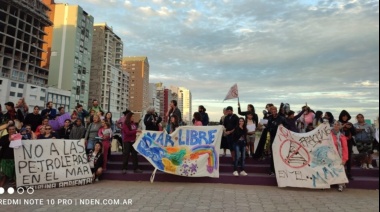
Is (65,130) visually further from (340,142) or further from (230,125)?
(340,142)

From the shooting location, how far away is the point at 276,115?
360 inches

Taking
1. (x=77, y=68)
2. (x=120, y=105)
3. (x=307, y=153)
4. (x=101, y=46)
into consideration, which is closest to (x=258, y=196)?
(x=307, y=153)

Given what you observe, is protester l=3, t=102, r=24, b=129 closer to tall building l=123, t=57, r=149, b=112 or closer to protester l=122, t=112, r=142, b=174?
protester l=122, t=112, r=142, b=174

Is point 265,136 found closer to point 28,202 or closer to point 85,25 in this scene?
point 28,202

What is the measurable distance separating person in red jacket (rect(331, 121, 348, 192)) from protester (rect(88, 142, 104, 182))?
280 inches

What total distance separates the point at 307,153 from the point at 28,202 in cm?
733

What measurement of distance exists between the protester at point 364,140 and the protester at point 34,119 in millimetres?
10829

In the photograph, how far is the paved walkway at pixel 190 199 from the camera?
6121 millimetres

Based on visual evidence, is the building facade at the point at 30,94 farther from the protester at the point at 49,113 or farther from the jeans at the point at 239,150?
the jeans at the point at 239,150

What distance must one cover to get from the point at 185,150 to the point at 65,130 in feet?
15.0

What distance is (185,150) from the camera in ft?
29.8

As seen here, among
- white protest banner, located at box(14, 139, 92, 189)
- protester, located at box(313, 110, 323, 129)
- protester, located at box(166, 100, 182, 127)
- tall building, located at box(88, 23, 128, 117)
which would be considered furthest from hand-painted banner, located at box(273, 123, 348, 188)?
tall building, located at box(88, 23, 128, 117)

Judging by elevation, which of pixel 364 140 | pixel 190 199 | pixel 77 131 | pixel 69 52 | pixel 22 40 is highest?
pixel 69 52

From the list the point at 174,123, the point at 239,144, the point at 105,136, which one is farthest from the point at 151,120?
the point at 239,144
